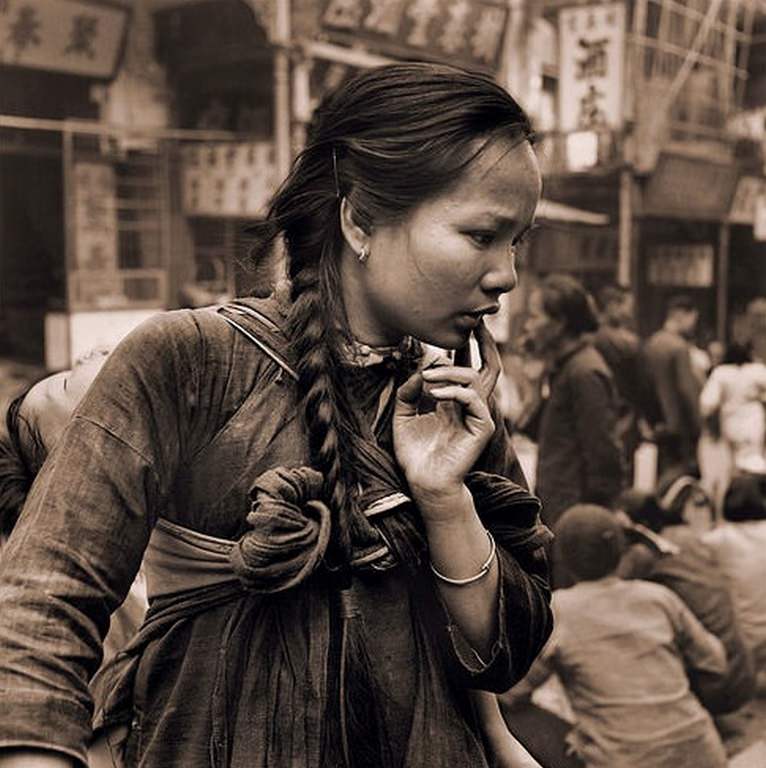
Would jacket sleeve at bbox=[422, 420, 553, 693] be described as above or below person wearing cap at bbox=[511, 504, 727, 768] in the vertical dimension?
above

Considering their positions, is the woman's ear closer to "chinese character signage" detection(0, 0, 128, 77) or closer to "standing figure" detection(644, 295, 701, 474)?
"chinese character signage" detection(0, 0, 128, 77)

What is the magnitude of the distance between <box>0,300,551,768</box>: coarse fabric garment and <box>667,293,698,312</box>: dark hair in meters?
5.73

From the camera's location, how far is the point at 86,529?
3.71 ft

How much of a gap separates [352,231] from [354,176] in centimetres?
6

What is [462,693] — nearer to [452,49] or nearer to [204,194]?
[204,194]

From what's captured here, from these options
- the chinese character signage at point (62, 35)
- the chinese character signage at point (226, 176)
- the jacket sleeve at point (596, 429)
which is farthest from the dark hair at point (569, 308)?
the chinese character signage at point (62, 35)

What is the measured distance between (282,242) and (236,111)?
12.1 ft

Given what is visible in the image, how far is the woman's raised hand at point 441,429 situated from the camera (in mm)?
1282

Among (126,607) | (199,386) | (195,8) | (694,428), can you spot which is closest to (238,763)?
(199,386)

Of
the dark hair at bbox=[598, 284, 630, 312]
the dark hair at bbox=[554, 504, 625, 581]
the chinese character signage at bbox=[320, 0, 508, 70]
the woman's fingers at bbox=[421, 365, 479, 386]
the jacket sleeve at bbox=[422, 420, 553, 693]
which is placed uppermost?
the chinese character signage at bbox=[320, 0, 508, 70]

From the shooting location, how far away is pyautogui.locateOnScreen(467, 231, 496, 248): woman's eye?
4.21ft

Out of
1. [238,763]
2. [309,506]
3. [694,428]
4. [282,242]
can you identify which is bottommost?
[694,428]

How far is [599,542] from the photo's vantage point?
3.42 m

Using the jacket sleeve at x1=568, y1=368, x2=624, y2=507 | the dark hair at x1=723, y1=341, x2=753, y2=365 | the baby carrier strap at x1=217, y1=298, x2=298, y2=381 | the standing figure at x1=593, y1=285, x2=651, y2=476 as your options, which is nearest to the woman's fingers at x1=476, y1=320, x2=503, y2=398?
the baby carrier strap at x1=217, y1=298, x2=298, y2=381
